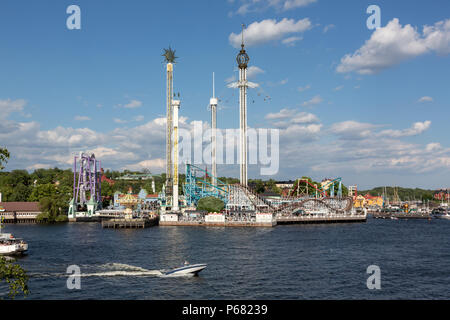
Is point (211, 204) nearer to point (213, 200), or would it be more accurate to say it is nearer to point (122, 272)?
point (213, 200)

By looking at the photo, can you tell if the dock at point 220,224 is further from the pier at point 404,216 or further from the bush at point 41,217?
the pier at point 404,216

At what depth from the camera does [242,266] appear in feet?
155

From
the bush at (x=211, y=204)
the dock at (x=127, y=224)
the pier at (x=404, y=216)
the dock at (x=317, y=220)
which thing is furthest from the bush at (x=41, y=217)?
the pier at (x=404, y=216)

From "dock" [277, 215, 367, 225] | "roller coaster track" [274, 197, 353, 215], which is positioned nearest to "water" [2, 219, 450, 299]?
"dock" [277, 215, 367, 225]

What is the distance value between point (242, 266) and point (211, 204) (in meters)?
68.3

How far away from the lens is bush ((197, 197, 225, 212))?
4514 inches

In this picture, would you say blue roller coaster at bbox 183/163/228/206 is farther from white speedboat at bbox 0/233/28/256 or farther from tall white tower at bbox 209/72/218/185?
white speedboat at bbox 0/233/28/256

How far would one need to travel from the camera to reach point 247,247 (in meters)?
62.6

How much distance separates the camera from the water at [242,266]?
35.8 meters

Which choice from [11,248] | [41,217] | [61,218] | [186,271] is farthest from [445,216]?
[11,248]

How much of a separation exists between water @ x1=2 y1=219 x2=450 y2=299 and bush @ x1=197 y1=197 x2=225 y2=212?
125 feet

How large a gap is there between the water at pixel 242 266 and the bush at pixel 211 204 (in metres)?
38.0
